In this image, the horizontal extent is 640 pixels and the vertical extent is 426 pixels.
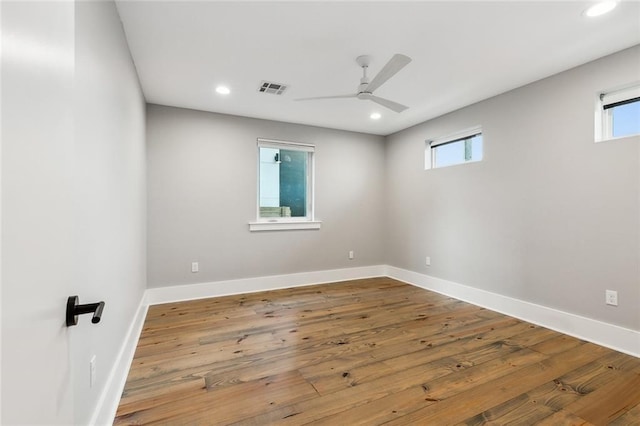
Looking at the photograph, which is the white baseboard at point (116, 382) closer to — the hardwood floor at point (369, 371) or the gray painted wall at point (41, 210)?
the hardwood floor at point (369, 371)

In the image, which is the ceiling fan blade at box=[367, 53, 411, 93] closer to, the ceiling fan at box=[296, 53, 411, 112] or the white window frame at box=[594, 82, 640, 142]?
the ceiling fan at box=[296, 53, 411, 112]

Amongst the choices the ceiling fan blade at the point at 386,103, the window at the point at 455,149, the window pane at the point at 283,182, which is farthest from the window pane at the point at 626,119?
the window pane at the point at 283,182

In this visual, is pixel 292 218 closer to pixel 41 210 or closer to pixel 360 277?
pixel 360 277

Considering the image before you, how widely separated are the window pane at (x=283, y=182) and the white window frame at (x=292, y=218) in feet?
0.20

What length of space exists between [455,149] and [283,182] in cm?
244

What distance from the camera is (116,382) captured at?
1.79m

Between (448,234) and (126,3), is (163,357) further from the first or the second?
(448,234)

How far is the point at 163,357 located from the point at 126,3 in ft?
8.03

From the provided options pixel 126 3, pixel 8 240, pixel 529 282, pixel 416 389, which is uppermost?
pixel 126 3

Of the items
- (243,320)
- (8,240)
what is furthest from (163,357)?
(8,240)

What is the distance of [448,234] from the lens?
4.02 m

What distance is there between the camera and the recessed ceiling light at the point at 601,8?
1.91 meters

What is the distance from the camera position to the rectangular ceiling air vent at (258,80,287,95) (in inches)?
122

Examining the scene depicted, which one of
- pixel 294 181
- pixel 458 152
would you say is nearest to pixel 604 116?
pixel 458 152
